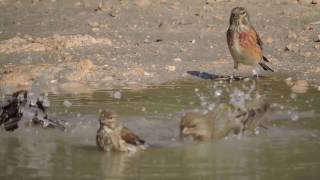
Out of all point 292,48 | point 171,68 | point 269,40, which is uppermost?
point 269,40

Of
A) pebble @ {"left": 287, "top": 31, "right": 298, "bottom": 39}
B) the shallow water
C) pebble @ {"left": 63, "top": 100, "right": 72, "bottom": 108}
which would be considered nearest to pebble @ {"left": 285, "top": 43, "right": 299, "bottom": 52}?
pebble @ {"left": 287, "top": 31, "right": 298, "bottom": 39}

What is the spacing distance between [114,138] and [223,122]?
41.4 inches

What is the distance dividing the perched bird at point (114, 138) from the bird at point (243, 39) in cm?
390

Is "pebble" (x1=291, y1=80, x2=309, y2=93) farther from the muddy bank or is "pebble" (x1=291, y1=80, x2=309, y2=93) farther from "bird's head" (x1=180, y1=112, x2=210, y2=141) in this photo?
"bird's head" (x1=180, y1=112, x2=210, y2=141)

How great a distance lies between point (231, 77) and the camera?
11000 millimetres

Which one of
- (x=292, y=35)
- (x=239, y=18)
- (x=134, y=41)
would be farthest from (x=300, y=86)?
(x=134, y=41)

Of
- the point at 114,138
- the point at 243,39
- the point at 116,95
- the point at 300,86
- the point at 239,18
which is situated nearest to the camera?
the point at 114,138

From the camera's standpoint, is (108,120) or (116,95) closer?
(108,120)

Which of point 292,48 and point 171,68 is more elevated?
point 292,48

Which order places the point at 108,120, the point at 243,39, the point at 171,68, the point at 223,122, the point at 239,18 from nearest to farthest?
the point at 108,120 < the point at 223,122 < the point at 239,18 < the point at 243,39 < the point at 171,68

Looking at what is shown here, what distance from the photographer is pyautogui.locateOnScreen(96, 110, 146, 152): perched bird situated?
6969 millimetres

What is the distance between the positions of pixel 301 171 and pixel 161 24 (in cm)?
862

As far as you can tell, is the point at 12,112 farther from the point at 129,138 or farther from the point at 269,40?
the point at 269,40

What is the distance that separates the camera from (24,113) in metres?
8.20
